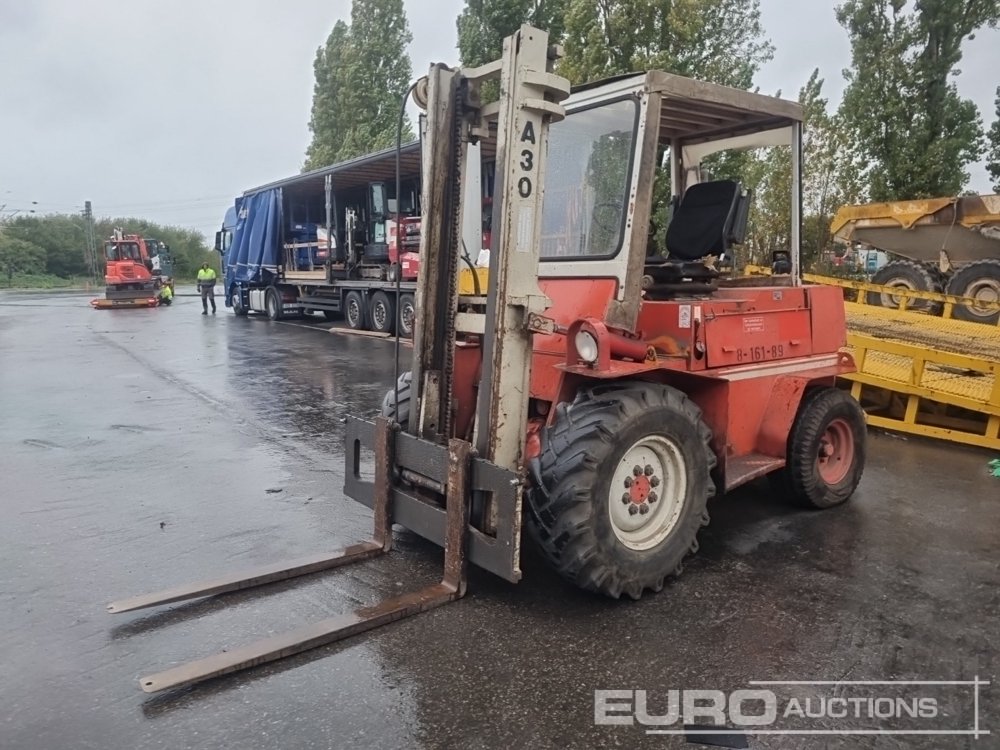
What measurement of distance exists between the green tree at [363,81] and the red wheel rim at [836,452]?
1109 inches

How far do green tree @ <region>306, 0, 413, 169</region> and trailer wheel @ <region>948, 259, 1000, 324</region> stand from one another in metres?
23.4

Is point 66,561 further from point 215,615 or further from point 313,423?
point 313,423

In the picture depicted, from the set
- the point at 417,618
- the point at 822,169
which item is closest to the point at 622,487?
the point at 417,618

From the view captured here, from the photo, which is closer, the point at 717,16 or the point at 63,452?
the point at 63,452

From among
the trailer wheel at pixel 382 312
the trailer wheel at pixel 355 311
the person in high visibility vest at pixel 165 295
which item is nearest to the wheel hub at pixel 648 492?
the trailer wheel at pixel 382 312

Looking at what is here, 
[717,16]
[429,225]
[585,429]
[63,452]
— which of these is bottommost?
[63,452]

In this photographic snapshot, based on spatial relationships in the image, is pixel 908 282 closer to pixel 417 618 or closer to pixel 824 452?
pixel 824 452

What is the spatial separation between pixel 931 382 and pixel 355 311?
1344 cm

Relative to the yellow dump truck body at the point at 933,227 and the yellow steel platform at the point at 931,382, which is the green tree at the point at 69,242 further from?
the yellow steel platform at the point at 931,382

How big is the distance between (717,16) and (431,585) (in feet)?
53.4

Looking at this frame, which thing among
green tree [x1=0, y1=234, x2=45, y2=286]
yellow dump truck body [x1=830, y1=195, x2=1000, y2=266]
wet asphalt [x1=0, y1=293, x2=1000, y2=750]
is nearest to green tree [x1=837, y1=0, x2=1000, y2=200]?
yellow dump truck body [x1=830, y1=195, x2=1000, y2=266]

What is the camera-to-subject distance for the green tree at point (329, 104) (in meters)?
32.8

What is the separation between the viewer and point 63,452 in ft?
21.1

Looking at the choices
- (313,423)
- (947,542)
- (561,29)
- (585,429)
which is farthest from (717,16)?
(585,429)
